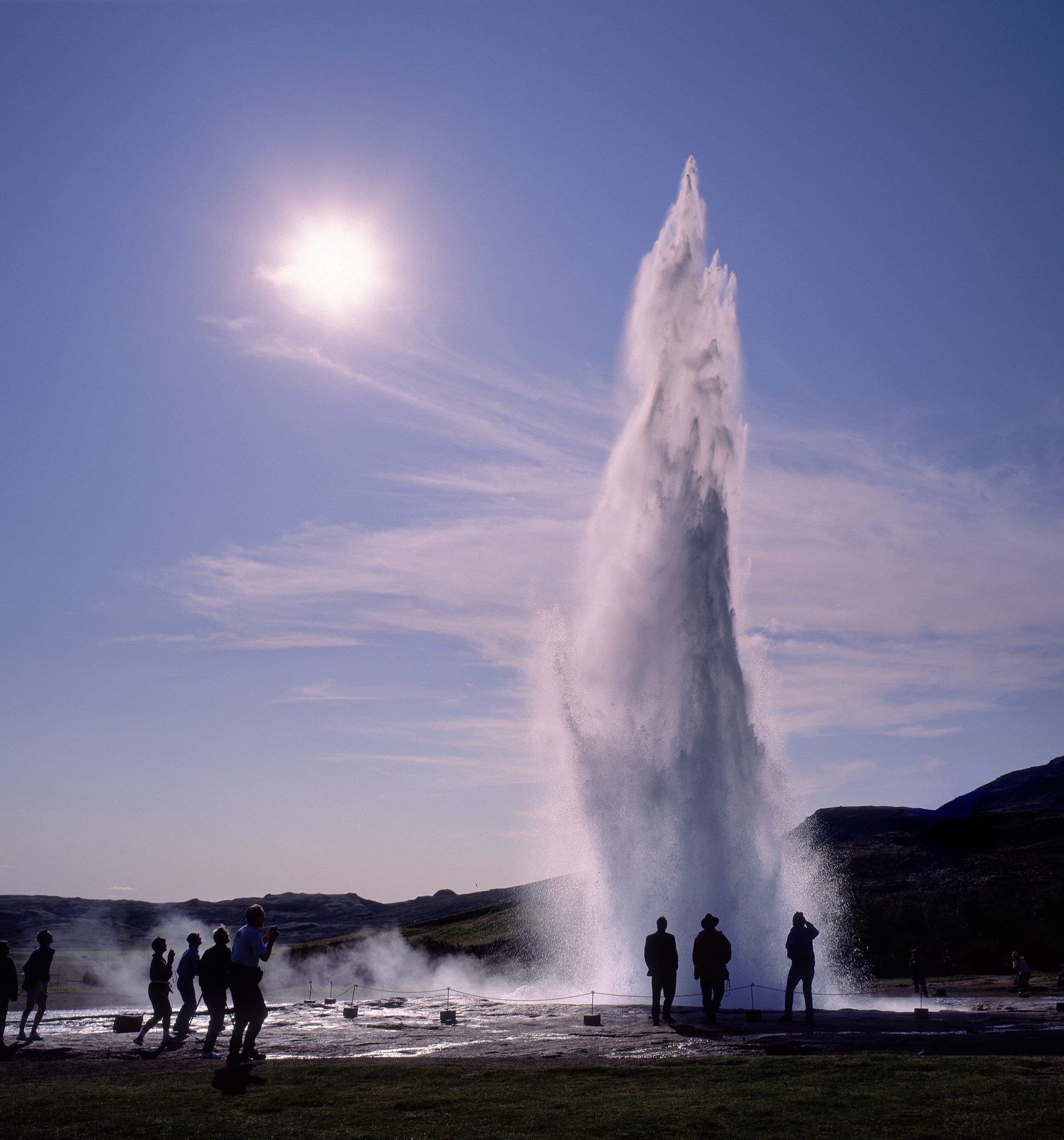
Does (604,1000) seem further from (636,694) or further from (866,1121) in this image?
(866,1121)

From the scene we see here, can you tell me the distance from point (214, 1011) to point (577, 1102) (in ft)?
23.2

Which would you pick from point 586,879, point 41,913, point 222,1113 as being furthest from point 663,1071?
point 41,913

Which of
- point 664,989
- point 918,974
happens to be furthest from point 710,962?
point 918,974

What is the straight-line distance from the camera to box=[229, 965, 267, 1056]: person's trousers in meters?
13.4

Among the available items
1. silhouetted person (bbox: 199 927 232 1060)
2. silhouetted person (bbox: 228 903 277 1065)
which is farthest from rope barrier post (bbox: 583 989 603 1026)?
silhouetted person (bbox: 228 903 277 1065)

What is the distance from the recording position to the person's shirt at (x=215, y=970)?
1485 centimetres

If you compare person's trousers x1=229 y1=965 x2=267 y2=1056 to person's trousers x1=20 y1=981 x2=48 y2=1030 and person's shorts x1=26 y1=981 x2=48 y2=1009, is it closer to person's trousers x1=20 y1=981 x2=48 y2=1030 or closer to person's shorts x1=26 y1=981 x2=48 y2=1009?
person's trousers x1=20 y1=981 x2=48 y2=1030

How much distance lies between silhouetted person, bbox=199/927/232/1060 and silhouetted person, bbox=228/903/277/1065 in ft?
3.69

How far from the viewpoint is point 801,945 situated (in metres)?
18.4

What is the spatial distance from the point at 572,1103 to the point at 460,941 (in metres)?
60.3

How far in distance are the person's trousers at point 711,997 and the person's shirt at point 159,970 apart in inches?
408

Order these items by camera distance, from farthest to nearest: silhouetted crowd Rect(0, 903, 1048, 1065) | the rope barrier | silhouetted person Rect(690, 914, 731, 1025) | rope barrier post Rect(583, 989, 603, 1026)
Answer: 1. the rope barrier
2. rope barrier post Rect(583, 989, 603, 1026)
3. silhouetted person Rect(690, 914, 731, 1025)
4. silhouetted crowd Rect(0, 903, 1048, 1065)

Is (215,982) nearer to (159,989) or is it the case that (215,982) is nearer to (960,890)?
(159,989)

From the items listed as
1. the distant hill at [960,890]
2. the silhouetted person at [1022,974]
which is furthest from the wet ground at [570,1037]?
the distant hill at [960,890]
